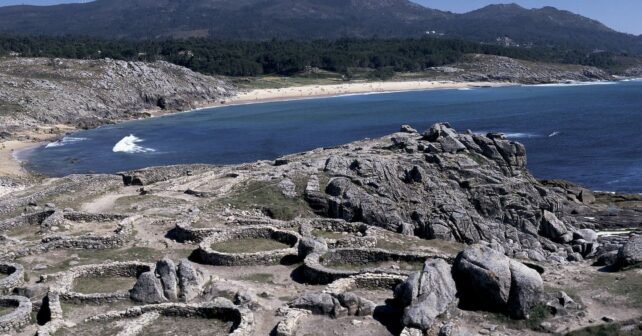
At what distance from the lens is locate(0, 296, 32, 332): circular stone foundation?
2430cm

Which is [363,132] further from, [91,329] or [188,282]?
[91,329]

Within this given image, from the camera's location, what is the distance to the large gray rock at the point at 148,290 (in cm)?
2622

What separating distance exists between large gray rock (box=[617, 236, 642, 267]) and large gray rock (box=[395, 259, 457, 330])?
9.14 meters

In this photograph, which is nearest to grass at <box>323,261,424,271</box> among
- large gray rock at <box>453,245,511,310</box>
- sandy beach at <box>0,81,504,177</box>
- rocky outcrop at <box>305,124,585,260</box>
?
large gray rock at <box>453,245,511,310</box>

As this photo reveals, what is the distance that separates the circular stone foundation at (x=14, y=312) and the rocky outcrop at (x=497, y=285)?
1643 centimetres

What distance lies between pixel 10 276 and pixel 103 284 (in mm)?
3913

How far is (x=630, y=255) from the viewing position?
2877cm

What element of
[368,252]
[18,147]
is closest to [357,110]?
[18,147]

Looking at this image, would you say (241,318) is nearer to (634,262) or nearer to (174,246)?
(174,246)

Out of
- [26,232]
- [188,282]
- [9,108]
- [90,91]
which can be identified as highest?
[188,282]

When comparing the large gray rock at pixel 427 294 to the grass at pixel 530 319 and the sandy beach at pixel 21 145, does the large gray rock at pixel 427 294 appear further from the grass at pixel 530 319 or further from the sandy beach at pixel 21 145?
the sandy beach at pixel 21 145

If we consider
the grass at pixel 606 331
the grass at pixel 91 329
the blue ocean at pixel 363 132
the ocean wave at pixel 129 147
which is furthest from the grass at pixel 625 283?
the ocean wave at pixel 129 147

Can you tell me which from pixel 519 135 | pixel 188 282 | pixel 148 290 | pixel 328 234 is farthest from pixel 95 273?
pixel 519 135

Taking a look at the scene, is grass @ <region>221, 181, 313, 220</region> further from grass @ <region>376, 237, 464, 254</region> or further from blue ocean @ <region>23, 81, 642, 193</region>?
blue ocean @ <region>23, 81, 642, 193</region>
